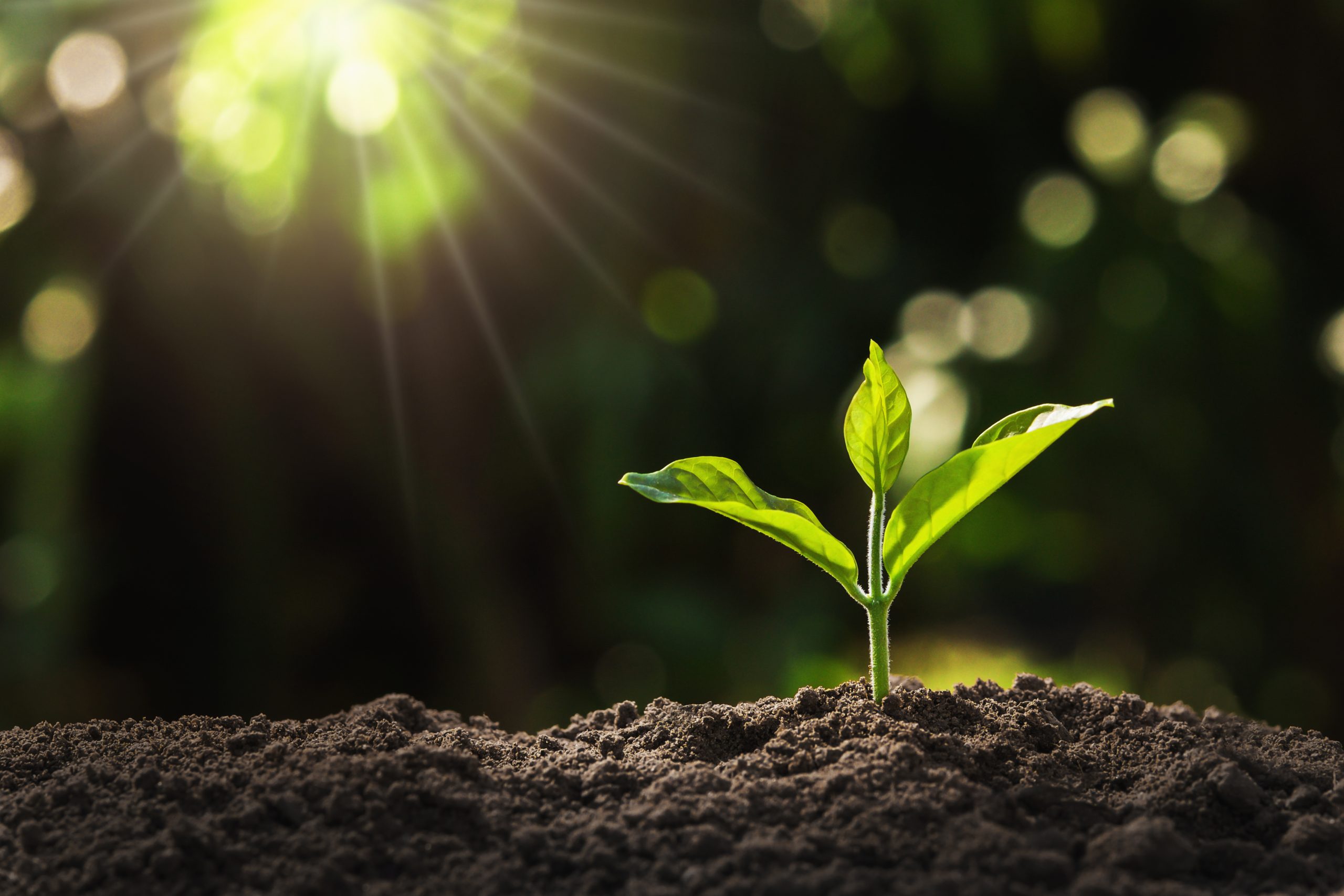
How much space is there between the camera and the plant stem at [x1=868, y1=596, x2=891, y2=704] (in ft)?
2.83

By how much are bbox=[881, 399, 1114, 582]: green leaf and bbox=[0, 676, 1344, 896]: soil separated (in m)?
0.15

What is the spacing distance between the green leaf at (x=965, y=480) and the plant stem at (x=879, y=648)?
0.03 metres

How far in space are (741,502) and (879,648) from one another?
0.18m

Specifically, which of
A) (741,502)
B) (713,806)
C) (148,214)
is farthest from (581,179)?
(713,806)

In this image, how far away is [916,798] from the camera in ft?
2.24

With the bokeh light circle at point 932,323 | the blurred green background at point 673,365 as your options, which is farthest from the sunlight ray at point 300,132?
the bokeh light circle at point 932,323

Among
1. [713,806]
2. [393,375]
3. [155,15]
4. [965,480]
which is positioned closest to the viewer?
[713,806]

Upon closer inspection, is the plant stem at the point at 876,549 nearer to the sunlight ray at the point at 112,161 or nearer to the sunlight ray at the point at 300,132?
the sunlight ray at the point at 300,132

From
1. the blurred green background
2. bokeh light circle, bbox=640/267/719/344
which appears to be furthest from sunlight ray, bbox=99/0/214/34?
bokeh light circle, bbox=640/267/719/344

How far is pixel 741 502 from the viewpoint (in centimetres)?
86

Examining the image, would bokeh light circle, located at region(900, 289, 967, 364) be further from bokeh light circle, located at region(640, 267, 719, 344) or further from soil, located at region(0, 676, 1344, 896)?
soil, located at region(0, 676, 1344, 896)

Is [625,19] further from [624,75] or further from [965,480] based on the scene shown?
[965,480]

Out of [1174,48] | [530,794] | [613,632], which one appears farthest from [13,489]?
[1174,48]

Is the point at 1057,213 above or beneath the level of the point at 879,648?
above
